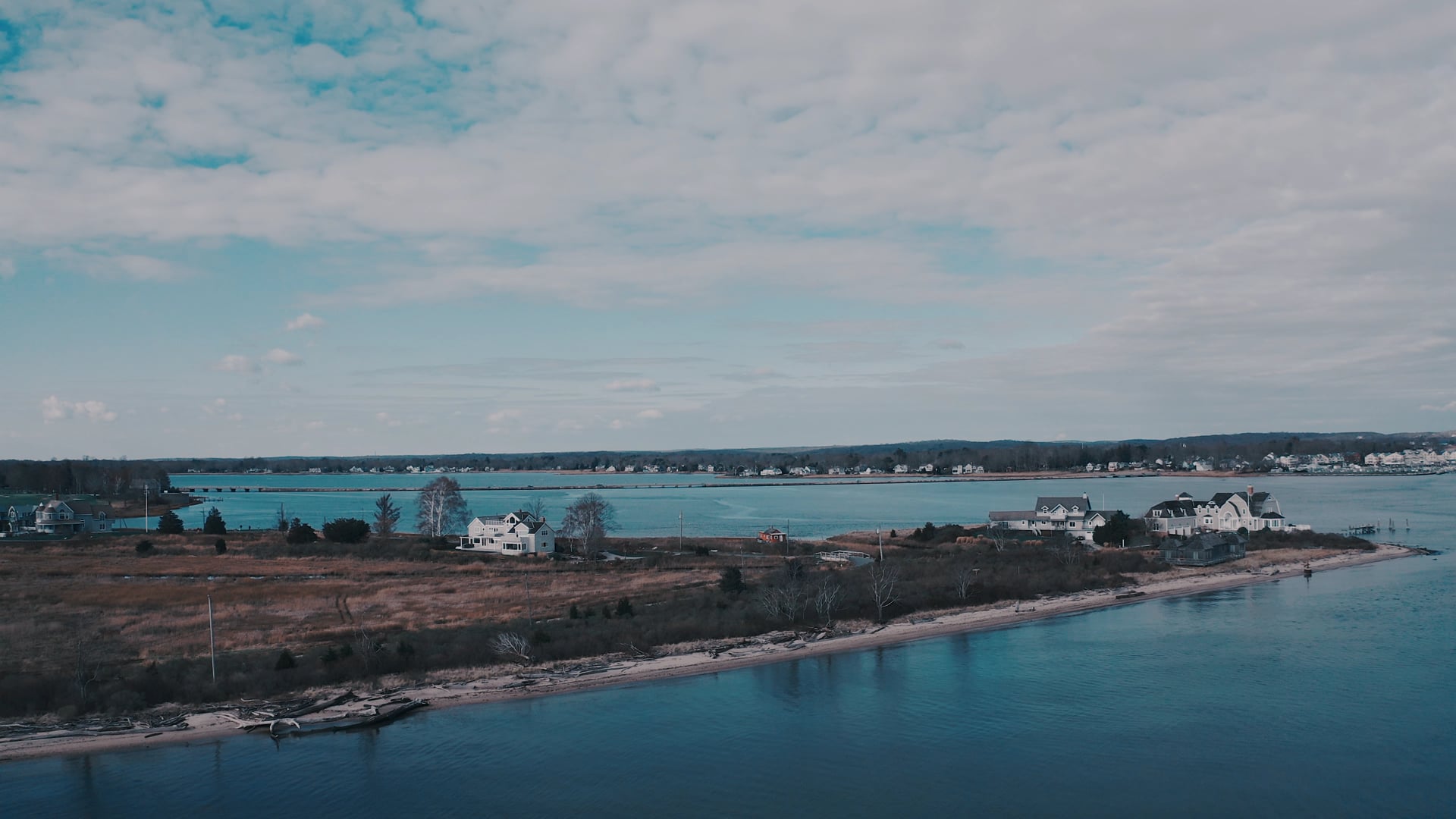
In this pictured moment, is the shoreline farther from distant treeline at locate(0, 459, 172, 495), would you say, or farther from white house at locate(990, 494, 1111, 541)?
distant treeline at locate(0, 459, 172, 495)

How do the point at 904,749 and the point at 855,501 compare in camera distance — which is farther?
the point at 855,501

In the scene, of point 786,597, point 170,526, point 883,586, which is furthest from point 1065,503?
point 170,526

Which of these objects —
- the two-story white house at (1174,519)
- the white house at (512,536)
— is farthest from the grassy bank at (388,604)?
the two-story white house at (1174,519)

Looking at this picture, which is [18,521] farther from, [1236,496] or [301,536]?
[1236,496]

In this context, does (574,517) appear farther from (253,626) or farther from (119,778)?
(119,778)

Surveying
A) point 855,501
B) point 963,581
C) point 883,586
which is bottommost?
point 855,501

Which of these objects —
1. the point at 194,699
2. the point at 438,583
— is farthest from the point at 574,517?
the point at 194,699

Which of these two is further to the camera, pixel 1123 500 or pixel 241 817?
pixel 1123 500
